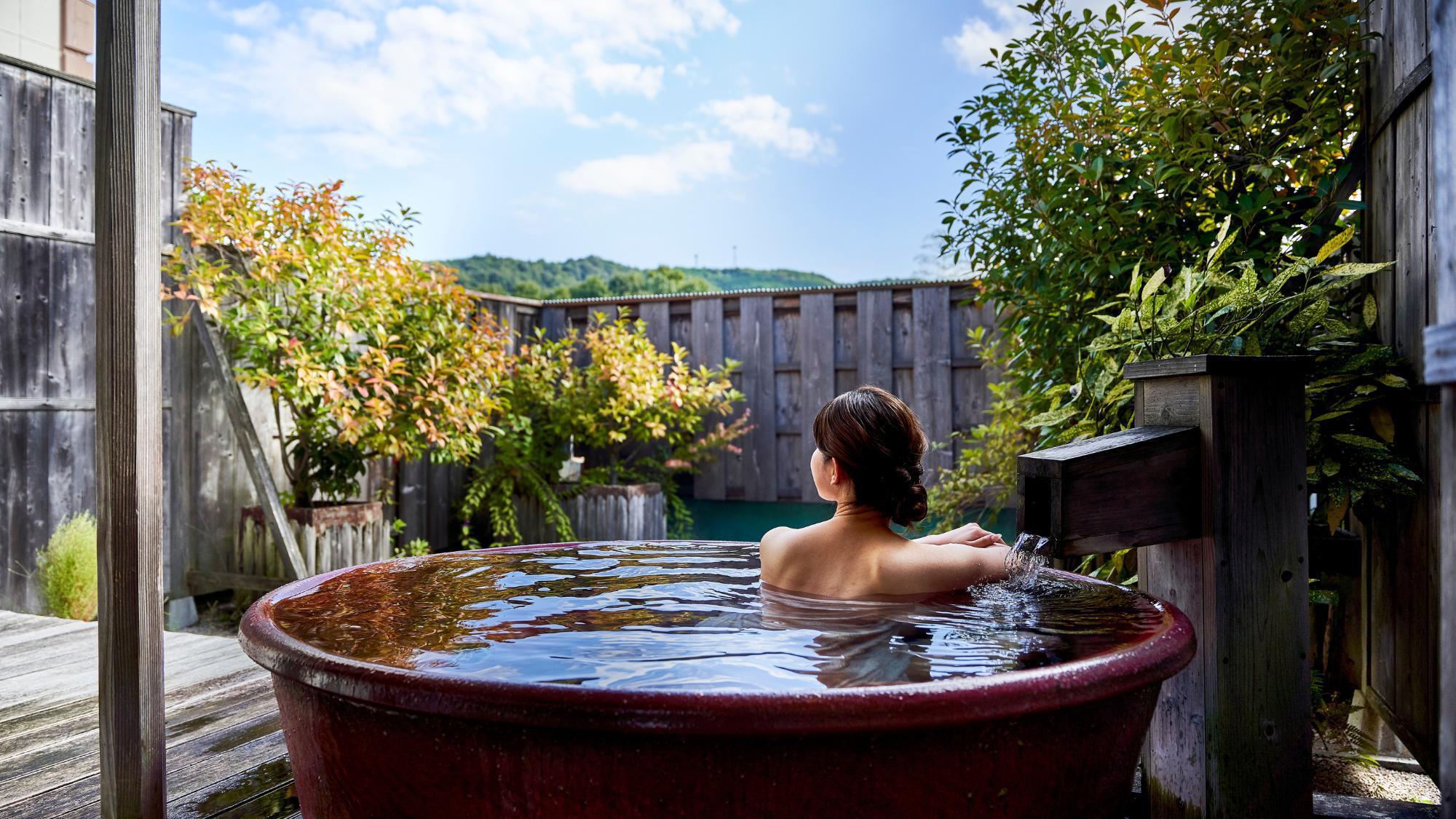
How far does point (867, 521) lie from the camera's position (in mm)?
2070

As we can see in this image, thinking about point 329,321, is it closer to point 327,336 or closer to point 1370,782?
point 327,336

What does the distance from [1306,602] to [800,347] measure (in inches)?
209

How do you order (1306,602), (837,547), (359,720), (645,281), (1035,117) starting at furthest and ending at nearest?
(645,281) → (1035,117) → (837,547) → (1306,602) → (359,720)

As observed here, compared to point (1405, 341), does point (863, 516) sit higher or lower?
lower

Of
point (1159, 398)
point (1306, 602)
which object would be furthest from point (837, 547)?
point (1306, 602)

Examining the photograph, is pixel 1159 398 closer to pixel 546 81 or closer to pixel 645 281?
pixel 645 281

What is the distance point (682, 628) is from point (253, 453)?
14.3 feet

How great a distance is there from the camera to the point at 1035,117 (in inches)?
135

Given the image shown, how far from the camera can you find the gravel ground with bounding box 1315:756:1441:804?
2385 millimetres

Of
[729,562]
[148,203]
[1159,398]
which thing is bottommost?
[729,562]

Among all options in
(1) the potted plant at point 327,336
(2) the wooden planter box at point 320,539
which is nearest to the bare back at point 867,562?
(1) the potted plant at point 327,336

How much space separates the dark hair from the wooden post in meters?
1.11

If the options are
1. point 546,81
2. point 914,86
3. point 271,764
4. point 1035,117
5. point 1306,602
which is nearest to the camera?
point 1306,602

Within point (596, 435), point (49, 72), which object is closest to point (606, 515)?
point (596, 435)
